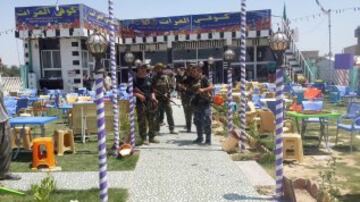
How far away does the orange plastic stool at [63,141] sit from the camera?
28.7ft

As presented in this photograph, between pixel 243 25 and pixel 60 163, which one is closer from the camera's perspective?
pixel 60 163

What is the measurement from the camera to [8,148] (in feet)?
21.8

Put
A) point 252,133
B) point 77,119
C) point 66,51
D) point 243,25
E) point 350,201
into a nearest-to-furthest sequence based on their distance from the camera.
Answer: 1. point 350,201
2. point 243,25
3. point 252,133
4. point 77,119
5. point 66,51

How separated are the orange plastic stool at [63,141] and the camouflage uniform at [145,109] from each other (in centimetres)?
140

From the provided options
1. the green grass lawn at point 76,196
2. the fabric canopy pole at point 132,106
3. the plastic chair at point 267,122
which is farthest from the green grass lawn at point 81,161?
the plastic chair at point 267,122

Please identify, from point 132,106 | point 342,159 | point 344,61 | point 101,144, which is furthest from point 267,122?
point 344,61

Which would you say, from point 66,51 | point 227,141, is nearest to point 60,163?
point 227,141

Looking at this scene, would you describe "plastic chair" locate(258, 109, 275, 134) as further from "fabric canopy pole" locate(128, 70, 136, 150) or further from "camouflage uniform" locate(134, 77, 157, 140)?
Result: "fabric canopy pole" locate(128, 70, 136, 150)

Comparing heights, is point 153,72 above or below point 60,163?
above

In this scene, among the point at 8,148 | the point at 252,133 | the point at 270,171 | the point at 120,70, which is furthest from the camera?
the point at 120,70

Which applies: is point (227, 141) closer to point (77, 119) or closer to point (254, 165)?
point (254, 165)

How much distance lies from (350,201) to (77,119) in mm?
6360

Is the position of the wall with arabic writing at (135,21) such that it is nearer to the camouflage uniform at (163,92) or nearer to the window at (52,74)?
the window at (52,74)

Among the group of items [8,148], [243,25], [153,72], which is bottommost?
[8,148]
